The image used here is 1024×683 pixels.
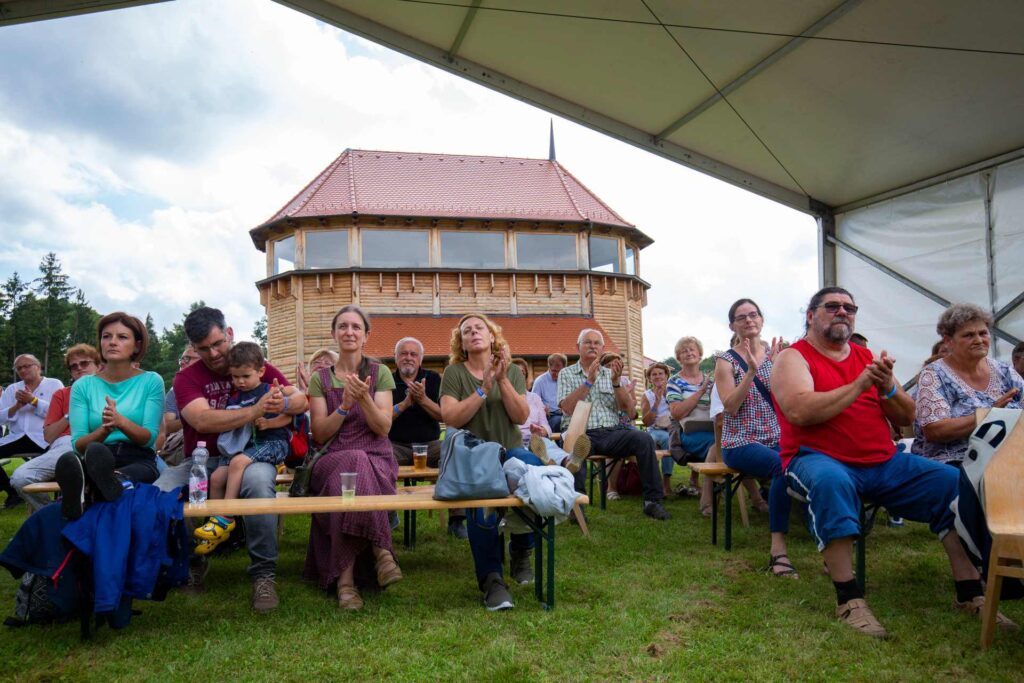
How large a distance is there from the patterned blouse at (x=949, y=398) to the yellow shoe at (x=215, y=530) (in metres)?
3.88

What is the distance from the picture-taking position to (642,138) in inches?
293

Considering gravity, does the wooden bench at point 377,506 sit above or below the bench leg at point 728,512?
above

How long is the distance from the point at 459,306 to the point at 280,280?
17.4 ft

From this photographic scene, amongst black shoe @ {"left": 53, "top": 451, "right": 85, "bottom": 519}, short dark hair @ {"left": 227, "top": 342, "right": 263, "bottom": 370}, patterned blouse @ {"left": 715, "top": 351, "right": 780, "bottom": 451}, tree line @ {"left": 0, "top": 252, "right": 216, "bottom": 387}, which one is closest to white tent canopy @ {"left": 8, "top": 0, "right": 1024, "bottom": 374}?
patterned blouse @ {"left": 715, "top": 351, "right": 780, "bottom": 451}

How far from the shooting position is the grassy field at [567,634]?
9.18 feet

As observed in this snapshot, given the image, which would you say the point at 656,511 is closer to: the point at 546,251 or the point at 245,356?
the point at 245,356

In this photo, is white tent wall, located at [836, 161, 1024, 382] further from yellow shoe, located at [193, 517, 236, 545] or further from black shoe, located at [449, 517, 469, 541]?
yellow shoe, located at [193, 517, 236, 545]

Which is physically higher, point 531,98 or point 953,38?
point 531,98

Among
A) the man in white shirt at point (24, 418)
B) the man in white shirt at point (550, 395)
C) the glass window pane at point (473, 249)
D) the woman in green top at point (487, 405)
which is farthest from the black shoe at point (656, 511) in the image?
the glass window pane at point (473, 249)

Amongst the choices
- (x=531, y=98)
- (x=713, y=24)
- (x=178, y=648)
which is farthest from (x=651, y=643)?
(x=531, y=98)

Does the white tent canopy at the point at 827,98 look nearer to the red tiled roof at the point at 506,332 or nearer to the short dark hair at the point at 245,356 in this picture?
the short dark hair at the point at 245,356

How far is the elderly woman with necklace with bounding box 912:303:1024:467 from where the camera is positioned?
4.09m

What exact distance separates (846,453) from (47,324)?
2462 inches

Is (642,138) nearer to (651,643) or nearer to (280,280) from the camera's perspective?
(651,643)
